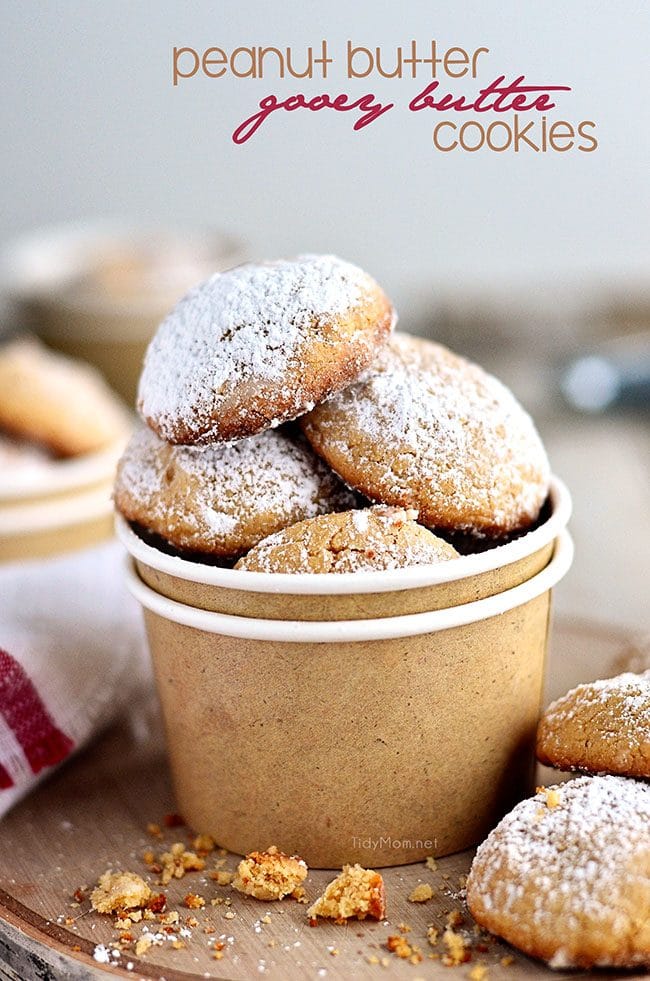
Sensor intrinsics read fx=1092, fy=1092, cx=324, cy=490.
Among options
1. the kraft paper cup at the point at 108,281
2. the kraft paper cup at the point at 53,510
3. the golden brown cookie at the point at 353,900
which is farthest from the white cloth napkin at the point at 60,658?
the kraft paper cup at the point at 108,281

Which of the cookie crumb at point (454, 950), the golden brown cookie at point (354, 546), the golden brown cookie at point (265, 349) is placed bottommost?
the cookie crumb at point (454, 950)

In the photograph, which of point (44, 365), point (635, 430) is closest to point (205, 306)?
point (44, 365)

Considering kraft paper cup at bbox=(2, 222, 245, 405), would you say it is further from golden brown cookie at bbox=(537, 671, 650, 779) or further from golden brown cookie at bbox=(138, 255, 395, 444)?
golden brown cookie at bbox=(537, 671, 650, 779)

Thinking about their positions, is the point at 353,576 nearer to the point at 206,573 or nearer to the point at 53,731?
the point at 206,573

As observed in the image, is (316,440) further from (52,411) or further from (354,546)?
(52,411)

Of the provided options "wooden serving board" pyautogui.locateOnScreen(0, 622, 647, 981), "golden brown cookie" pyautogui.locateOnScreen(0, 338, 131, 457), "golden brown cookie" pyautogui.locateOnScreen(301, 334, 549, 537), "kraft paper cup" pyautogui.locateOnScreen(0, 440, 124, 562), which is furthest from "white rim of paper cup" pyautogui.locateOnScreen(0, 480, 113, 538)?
"golden brown cookie" pyautogui.locateOnScreen(301, 334, 549, 537)

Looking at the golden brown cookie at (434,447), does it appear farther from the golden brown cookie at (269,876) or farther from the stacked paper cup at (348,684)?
the golden brown cookie at (269,876)

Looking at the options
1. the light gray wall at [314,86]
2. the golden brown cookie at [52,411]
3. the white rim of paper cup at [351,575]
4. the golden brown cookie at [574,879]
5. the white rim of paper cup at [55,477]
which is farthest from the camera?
the golden brown cookie at [52,411]
